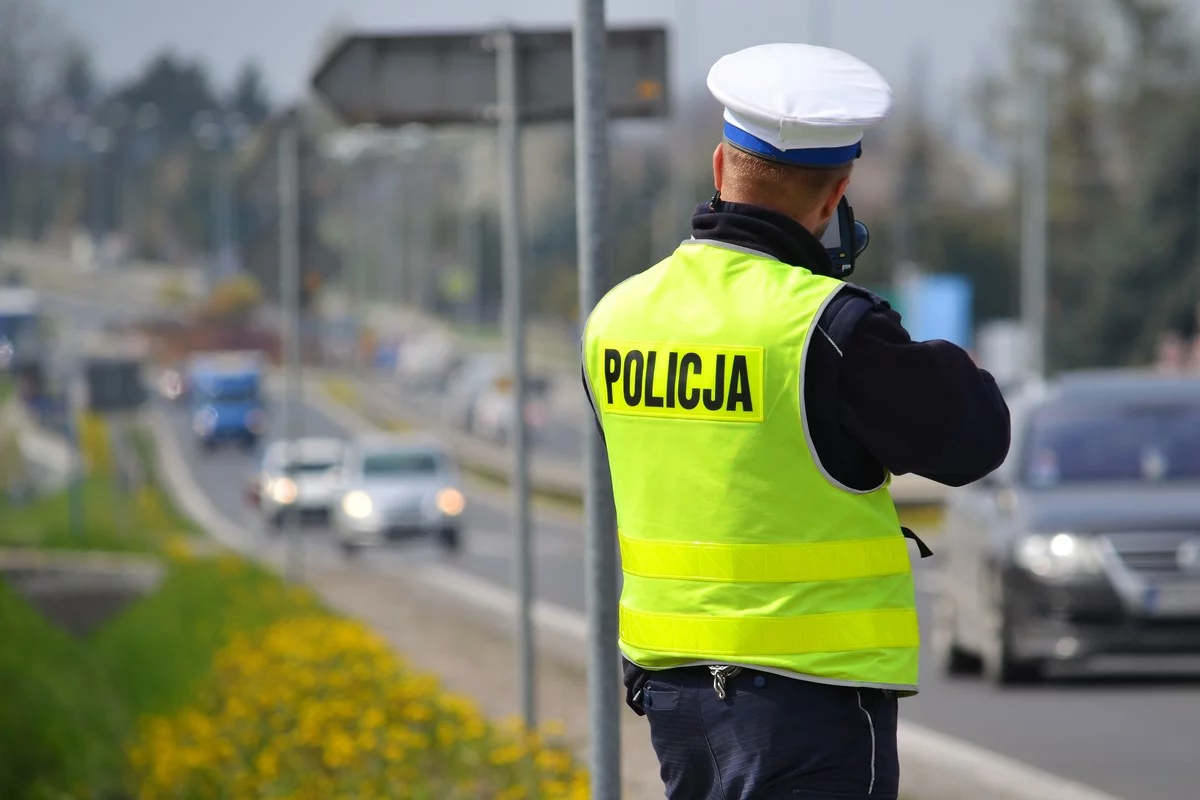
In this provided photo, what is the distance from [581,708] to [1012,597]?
2242mm

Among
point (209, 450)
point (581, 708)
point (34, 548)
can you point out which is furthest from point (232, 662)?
point (209, 450)

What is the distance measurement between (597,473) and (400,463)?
32.2 metres

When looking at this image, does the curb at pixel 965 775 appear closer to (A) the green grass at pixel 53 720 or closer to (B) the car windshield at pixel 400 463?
(A) the green grass at pixel 53 720

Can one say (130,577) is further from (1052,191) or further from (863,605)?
(1052,191)

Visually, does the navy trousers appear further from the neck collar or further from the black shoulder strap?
the neck collar

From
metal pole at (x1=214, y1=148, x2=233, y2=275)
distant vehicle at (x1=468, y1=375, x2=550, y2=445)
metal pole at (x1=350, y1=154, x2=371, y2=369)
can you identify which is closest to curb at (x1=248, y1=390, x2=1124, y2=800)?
distant vehicle at (x1=468, y1=375, x2=550, y2=445)

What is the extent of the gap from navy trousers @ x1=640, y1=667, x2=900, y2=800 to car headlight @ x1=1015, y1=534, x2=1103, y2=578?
8.05 meters

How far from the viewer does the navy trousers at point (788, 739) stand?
322 centimetres

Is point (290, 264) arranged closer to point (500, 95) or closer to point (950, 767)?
point (500, 95)

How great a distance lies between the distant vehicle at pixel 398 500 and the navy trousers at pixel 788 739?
105 ft

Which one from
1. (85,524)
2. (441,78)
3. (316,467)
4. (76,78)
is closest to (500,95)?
(441,78)

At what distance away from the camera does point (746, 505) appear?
3.28 m

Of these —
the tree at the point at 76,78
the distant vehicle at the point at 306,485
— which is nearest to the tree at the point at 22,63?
the tree at the point at 76,78

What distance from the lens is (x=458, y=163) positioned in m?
92.3
